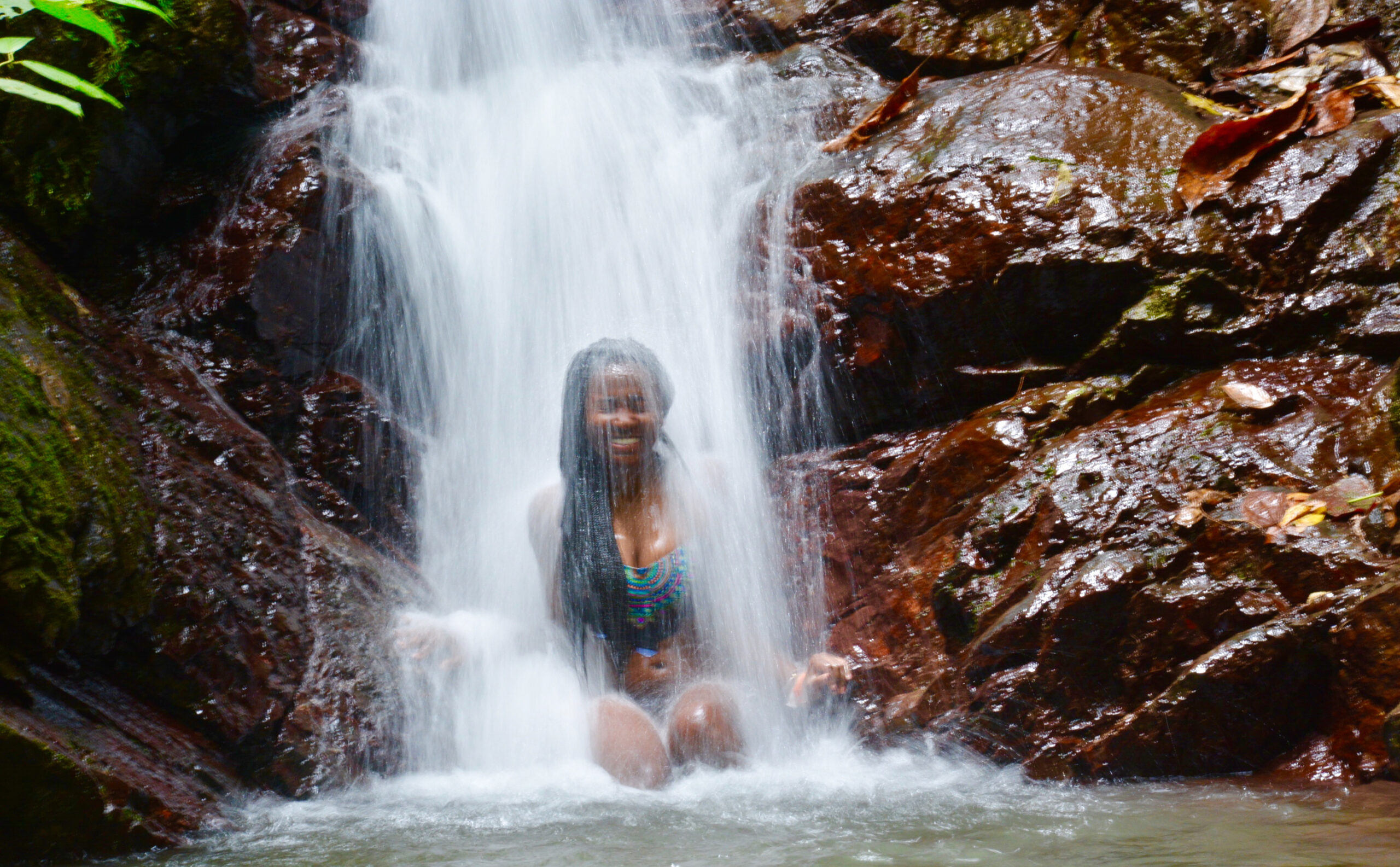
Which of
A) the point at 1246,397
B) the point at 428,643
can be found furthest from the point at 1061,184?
the point at 428,643

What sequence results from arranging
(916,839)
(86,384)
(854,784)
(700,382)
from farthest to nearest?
(700,382)
(86,384)
(854,784)
(916,839)

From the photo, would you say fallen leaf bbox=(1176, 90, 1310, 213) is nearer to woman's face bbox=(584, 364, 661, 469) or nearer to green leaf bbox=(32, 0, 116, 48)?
woman's face bbox=(584, 364, 661, 469)

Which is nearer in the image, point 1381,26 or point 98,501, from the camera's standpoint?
point 98,501

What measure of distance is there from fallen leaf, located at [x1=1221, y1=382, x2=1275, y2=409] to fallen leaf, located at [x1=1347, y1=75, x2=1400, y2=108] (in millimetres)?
1720

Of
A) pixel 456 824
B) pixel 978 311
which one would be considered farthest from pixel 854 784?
pixel 978 311

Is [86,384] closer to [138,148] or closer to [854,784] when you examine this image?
[138,148]

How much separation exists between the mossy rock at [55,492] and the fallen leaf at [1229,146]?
474cm

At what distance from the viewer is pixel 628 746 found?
3.57 metres

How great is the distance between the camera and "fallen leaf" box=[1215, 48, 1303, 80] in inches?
191

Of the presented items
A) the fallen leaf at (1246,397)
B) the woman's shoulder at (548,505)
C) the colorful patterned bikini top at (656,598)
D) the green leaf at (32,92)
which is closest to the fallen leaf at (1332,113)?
the fallen leaf at (1246,397)

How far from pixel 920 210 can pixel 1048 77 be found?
117cm

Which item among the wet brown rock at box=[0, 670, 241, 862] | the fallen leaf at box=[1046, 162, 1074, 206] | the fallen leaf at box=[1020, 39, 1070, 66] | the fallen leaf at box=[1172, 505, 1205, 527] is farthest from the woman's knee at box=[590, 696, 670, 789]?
the fallen leaf at box=[1020, 39, 1070, 66]

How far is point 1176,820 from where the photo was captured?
2561mm

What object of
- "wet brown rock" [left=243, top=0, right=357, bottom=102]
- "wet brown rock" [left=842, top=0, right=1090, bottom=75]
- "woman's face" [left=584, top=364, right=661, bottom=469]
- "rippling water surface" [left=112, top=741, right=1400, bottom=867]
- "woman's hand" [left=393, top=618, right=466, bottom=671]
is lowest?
"rippling water surface" [left=112, top=741, right=1400, bottom=867]
